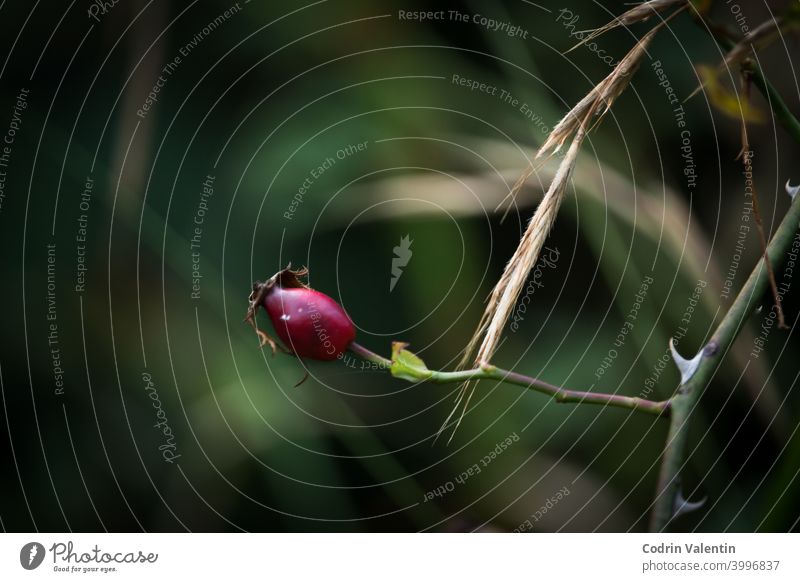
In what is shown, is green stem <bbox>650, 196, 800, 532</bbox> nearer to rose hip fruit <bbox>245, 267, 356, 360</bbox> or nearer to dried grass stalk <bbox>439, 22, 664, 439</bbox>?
dried grass stalk <bbox>439, 22, 664, 439</bbox>

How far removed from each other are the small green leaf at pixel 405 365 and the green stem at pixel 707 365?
0.67 ft

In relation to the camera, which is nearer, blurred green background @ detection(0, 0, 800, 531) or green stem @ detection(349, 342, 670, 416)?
green stem @ detection(349, 342, 670, 416)

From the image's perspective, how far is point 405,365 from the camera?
0.65m

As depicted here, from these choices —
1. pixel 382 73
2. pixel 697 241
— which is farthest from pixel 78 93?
pixel 697 241

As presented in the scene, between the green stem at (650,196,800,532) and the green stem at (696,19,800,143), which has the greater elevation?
the green stem at (696,19,800,143)

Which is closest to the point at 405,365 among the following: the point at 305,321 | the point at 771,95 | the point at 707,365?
the point at 305,321

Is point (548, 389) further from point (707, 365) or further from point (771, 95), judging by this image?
point (771, 95)

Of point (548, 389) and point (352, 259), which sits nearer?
point (548, 389)

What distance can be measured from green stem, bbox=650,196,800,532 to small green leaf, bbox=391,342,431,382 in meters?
0.20

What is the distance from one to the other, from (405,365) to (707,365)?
0.78 ft

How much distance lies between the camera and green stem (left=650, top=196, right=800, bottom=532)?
60cm

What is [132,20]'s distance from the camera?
99cm

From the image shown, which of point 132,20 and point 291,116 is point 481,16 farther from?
point 132,20

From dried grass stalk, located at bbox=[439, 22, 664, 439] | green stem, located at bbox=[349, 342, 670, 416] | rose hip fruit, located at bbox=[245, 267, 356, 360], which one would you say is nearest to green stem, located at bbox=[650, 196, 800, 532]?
green stem, located at bbox=[349, 342, 670, 416]
